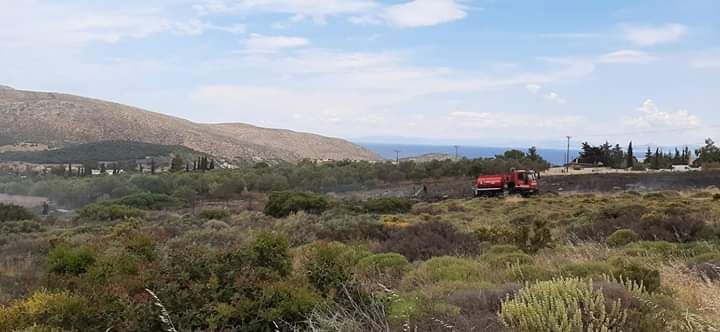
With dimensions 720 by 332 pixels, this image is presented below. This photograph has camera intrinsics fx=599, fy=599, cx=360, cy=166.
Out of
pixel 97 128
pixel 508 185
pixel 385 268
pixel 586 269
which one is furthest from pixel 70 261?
pixel 97 128

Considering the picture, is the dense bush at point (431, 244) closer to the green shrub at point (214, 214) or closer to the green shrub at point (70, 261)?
the green shrub at point (70, 261)

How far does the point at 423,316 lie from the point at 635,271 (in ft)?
11.2

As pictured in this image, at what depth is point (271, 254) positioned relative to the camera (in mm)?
6914

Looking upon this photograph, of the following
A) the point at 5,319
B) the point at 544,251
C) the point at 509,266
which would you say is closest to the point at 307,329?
the point at 5,319

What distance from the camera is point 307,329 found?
5383mm

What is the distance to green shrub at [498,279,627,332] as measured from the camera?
15.4 ft

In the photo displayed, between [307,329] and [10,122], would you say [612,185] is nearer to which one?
[307,329]

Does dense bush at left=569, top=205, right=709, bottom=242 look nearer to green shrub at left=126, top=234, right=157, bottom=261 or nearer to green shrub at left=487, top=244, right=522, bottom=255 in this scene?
green shrub at left=487, top=244, right=522, bottom=255

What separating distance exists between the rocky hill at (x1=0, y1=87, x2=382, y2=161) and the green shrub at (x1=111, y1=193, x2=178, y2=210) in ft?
184

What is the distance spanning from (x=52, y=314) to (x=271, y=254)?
2.36 metres

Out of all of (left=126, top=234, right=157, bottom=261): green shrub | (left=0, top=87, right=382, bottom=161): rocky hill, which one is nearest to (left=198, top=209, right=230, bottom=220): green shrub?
(left=126, top=234, right=157, bottom=261): green shrub

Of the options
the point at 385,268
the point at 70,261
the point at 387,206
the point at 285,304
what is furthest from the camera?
the point at 387,206

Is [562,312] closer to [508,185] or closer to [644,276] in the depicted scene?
[644,276]

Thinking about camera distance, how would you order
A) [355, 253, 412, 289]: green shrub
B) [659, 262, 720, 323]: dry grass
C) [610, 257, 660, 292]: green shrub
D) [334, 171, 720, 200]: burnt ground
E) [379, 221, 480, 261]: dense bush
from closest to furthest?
[659, 262, 720, 323]: dry grass, [610, 257, 660, 292]: green shrub, [355, 253, 412, 289]: green shrub, [379, 221, 480, 261]: dense bush, [334, 171, 720, 200]: burnt ground
